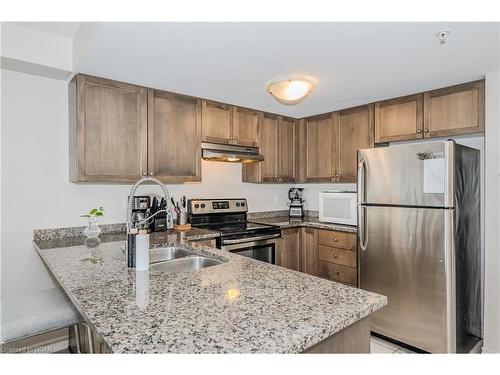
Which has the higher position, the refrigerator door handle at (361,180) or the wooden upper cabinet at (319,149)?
the wooden upper cabinet at (319,149)

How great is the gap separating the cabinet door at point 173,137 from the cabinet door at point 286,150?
1134 mm

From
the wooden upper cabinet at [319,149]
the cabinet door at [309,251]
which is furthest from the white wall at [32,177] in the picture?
the wooden upper cabinet at [319,149]

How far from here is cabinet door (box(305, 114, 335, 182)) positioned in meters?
3.61

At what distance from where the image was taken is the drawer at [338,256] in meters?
3.03

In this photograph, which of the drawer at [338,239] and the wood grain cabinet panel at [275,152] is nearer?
the drawer at [338,239]

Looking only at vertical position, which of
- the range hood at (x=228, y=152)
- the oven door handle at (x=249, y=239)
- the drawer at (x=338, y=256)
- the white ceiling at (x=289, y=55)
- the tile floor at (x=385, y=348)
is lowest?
the tile floor at (x=385, y=348)

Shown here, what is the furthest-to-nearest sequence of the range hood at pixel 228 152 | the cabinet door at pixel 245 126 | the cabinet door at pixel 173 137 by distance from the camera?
the cabinet door at pixel 245 126 → the range hood at pixel 228 152 → the cabinet door at pixel 173 137

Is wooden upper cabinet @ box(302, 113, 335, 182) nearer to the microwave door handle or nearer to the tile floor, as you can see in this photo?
the microwave door handle

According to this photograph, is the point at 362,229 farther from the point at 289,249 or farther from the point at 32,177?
the point at 32,177

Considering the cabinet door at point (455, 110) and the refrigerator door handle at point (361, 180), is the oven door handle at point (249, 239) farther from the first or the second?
the cabinet door at point (455, 110)

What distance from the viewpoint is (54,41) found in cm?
226

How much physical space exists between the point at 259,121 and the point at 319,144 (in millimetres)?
788
